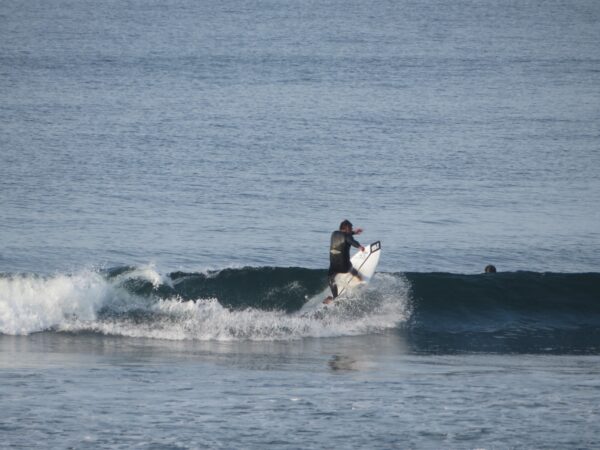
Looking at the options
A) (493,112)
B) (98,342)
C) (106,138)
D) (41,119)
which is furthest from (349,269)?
(493,112)

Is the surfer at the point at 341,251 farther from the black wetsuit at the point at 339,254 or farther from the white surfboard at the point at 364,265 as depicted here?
the white surfboard at the point at 364,265

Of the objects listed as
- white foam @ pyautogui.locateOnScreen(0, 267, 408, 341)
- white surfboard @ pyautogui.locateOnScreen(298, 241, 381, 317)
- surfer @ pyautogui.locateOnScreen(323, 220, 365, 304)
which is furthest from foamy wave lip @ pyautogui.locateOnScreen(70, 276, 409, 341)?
surfer @ pyautogui.locateOnScreen(323, 220, 365, 304)

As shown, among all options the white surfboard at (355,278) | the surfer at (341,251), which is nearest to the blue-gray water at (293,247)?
the white surfboard at (355,278)

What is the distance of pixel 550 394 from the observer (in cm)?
1412

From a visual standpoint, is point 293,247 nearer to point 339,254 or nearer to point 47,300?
point 339,254

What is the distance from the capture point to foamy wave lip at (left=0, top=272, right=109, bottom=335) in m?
19.6

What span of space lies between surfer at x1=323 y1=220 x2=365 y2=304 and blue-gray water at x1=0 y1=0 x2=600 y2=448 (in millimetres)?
546

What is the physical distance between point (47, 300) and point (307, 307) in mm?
5140

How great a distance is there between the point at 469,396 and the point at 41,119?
42014mm

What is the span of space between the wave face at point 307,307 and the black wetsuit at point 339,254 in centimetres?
60

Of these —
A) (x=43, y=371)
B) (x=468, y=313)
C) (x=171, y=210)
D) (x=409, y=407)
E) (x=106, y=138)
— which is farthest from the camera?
(x=106, y=138)

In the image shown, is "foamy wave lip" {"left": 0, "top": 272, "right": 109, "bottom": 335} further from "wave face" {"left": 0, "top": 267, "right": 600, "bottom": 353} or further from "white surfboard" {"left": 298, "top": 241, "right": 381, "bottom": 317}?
"white surfboard" {"left": 298, "top": 241, "right": 381, "bottom": 317}

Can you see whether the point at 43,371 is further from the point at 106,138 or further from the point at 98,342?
the point at 106,138

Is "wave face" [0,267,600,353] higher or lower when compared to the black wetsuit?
lower
